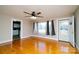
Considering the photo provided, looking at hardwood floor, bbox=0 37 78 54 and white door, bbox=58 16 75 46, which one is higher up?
white door, bbox=58 16 75 46

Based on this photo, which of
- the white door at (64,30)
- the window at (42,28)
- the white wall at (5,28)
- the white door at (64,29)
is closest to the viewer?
the white wall at (5,28)

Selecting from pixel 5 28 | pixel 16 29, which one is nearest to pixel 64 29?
pixel 16 29

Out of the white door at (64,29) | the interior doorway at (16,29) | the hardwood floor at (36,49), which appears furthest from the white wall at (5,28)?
the white door at (64,29)

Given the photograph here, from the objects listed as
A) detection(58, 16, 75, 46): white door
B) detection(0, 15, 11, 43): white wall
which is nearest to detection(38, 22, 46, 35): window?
detection(58, 16, 75, 46): white door

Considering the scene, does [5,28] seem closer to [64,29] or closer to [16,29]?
[16,29]

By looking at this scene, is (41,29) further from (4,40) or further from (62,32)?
(4,40)

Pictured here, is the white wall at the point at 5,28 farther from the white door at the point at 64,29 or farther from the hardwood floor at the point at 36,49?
the white door at the point at 64,29

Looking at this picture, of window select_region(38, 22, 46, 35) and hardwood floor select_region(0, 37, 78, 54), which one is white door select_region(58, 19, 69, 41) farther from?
window select_region(38, 22, 46, 35)

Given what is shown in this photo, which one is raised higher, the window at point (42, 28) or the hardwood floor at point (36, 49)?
the window at point (42, 28)

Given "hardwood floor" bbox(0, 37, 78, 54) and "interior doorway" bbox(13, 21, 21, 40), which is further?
"interior doorway" bbox(13, 21, 21, 40)

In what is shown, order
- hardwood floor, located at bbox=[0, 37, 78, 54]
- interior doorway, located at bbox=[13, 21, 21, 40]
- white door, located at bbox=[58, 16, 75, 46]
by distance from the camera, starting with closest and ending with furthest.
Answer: hardwood floor, located at bbox=[0, 37, 78, 54] < white door, located at bbox=[58, 16, 75, 46] < interior doorway, located at bbox=[13, 21, 21, 40]

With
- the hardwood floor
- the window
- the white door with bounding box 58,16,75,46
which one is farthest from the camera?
the window

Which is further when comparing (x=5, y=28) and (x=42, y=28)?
(x=42, y=28)

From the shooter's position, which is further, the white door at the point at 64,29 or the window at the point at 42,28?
the window at the point at 42,28
